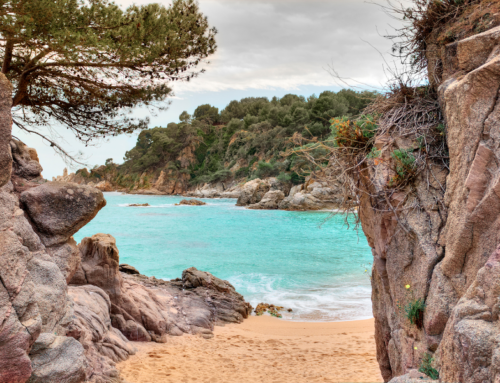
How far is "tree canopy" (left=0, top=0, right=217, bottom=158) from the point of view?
5.28m

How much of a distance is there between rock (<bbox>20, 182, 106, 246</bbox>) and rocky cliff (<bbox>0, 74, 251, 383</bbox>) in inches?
0.5

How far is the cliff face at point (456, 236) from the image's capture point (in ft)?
7.32

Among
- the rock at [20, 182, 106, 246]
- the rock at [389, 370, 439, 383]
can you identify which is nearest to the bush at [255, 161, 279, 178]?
the rock at [20, 182, 106, 246]

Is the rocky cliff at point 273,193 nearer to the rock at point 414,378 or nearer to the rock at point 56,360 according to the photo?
the rock at point 56,360

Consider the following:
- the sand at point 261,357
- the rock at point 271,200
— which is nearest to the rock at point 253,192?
the rock at point 271,200

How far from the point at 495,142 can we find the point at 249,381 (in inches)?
184

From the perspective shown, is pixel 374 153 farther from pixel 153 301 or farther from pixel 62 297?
pixel 153 301

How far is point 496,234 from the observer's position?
2488 millimetres

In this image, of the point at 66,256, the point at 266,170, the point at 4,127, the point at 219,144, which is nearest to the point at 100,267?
the point at 66,256

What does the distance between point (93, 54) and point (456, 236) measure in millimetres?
5959

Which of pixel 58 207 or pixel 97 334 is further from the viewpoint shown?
pixel 97 334

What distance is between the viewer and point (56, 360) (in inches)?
143

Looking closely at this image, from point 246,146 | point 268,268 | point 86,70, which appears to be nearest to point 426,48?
point 86,70

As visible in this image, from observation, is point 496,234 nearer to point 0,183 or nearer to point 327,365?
point 0,183
